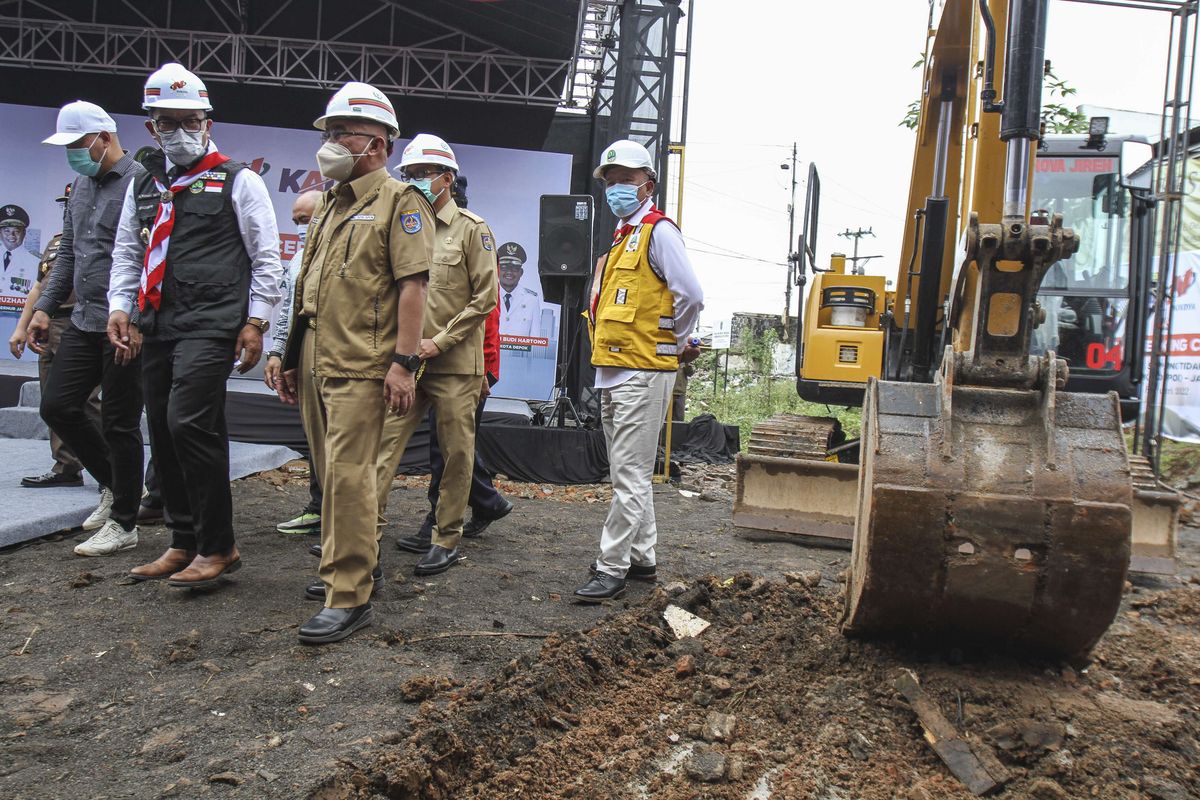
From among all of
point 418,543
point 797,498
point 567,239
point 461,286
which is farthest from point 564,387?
point 461,286

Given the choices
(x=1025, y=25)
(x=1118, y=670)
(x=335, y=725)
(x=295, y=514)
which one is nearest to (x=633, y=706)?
(x=335, y=725)

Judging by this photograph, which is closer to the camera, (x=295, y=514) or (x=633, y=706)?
(x=633, y=706)

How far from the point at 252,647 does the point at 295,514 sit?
2683mm

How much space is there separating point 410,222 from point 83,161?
89.5 inches

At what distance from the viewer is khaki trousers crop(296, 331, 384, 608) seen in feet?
10.6

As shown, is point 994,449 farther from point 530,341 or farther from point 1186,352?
point 1186,352

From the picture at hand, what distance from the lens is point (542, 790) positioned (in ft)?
7.34

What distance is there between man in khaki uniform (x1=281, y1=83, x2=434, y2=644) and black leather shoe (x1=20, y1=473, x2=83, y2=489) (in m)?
3.17

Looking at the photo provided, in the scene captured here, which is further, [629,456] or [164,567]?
[629,456]

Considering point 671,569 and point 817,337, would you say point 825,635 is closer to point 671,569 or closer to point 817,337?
point 671,569

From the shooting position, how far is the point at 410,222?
10.9 ft

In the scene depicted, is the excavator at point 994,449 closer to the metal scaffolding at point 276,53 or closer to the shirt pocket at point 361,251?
the shirt pocket at point 361,251

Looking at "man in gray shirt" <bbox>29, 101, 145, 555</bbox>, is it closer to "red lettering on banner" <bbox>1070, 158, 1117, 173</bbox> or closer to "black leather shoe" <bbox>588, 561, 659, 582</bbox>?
"black leather shoe" <bbox>588, 561, 659, 582</bbox>

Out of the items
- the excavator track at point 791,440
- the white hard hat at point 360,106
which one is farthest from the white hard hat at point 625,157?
the excavator track at point 791,440
